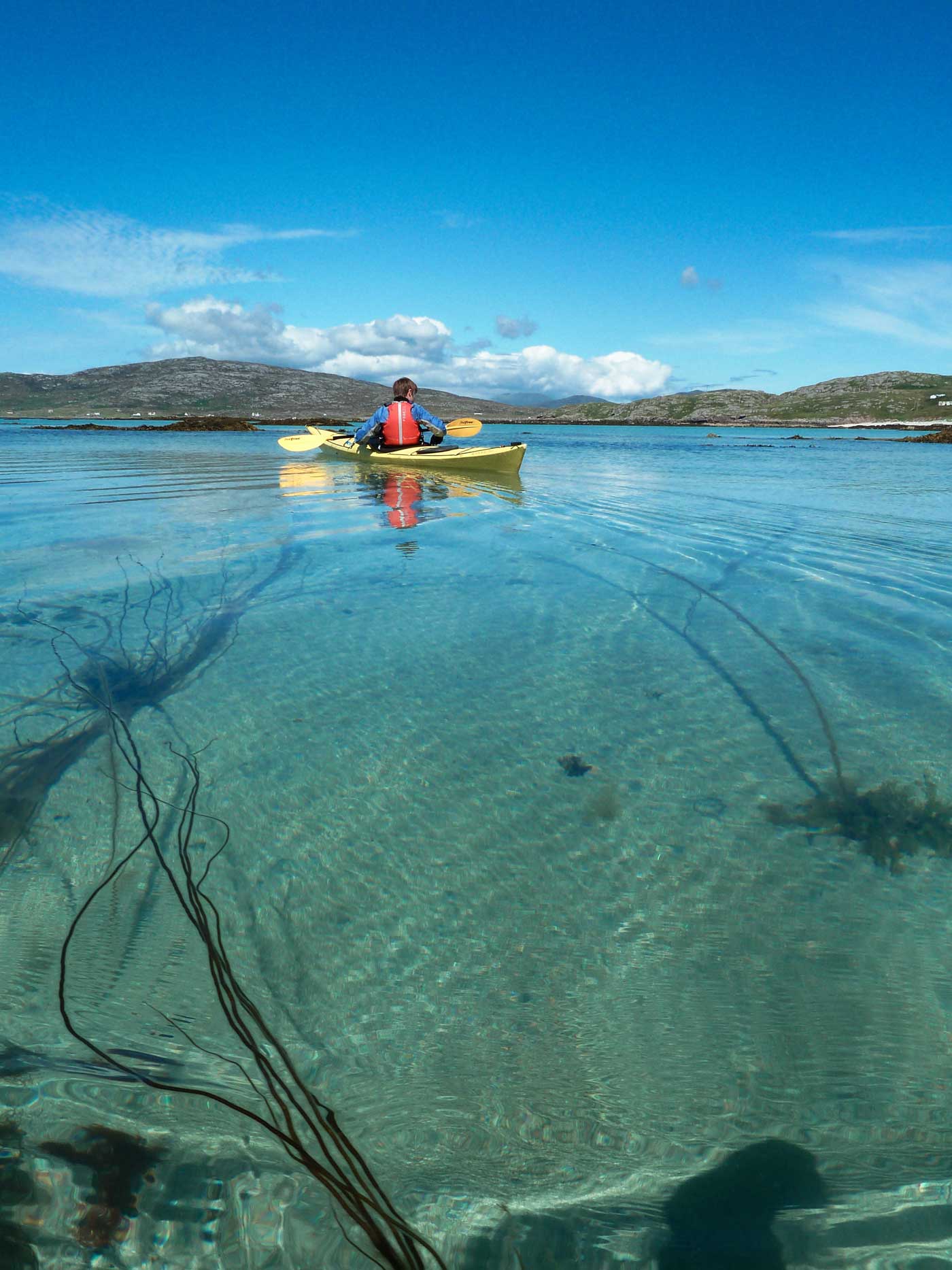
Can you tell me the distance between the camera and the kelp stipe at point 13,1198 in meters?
1.46

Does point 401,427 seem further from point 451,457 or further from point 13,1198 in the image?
point 13,1198

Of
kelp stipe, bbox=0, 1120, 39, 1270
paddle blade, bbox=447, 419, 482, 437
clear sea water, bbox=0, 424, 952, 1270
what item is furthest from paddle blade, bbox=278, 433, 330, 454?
kelp stipe, bbox=0, 1120, 39, 1270

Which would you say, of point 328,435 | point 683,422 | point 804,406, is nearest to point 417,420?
point 328,435

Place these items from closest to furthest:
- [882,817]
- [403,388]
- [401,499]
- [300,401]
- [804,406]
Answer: [882,817], [401,499], [403,388], [300,401], [804,406]

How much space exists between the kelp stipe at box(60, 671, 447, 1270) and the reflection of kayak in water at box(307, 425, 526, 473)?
1669 centimetres

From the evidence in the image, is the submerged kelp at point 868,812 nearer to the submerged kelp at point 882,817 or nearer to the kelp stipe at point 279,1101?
the submerged kelp at point 882,817

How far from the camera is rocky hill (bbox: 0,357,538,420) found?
12488 cm

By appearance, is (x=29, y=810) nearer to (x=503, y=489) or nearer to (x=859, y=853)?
(x=859, y=853)

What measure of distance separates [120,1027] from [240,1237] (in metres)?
0.80

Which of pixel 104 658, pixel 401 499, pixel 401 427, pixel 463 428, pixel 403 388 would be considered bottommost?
pixel 104 658

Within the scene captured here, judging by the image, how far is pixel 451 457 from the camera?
1880cm

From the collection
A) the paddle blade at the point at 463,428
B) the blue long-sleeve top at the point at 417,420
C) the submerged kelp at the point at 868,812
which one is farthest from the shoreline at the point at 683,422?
the submerged kelp at the point at 868,812

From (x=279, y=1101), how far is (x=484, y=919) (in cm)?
102

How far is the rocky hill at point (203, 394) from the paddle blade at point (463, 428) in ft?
306
